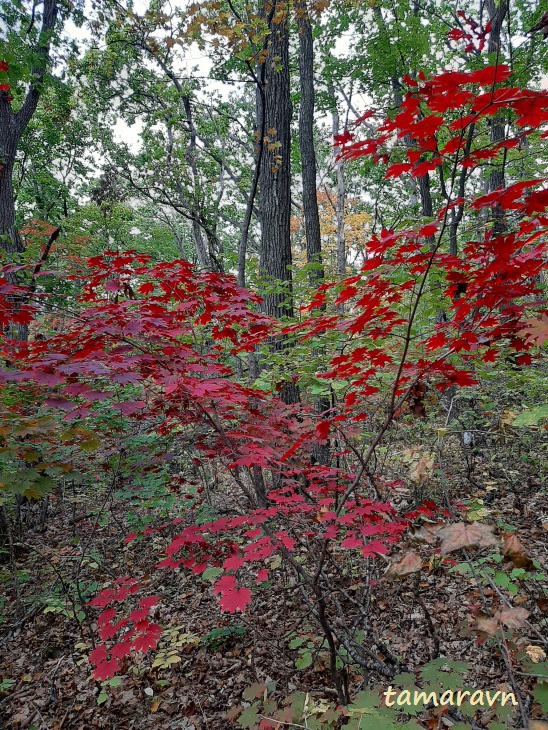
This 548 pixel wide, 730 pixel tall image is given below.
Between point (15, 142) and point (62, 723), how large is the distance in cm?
838

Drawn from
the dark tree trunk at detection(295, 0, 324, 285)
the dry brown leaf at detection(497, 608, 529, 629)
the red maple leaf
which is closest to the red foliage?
the red maple leaf

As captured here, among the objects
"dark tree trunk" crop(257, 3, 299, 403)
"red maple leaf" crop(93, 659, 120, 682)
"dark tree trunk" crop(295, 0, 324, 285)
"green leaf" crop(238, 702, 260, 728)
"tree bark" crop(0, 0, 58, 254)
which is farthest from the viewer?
"dark tree trunk" crop(295, 0, 324, 285)

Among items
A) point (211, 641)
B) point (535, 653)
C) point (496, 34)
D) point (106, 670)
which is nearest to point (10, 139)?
point (106, 670)

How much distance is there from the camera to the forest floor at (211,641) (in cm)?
271

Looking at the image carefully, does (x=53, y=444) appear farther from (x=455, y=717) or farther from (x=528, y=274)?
(x=528, y=274)

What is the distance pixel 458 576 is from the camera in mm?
3432

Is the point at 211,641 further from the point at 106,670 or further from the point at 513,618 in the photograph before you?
Result: the point at 513,618

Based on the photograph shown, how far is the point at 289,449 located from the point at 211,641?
224 cm

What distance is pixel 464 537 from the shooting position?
141 cm

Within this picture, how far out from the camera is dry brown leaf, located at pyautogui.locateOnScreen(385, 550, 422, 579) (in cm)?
155

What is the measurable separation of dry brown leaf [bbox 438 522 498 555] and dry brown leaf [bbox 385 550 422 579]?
20cm

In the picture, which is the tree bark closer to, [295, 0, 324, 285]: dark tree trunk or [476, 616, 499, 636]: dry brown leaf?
[295, 0, 324, 285]: dark tree trunk

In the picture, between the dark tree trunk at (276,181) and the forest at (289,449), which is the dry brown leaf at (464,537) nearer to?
the forest at (289,449)

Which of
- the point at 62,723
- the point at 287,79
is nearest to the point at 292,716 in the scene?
the point at 62,723
